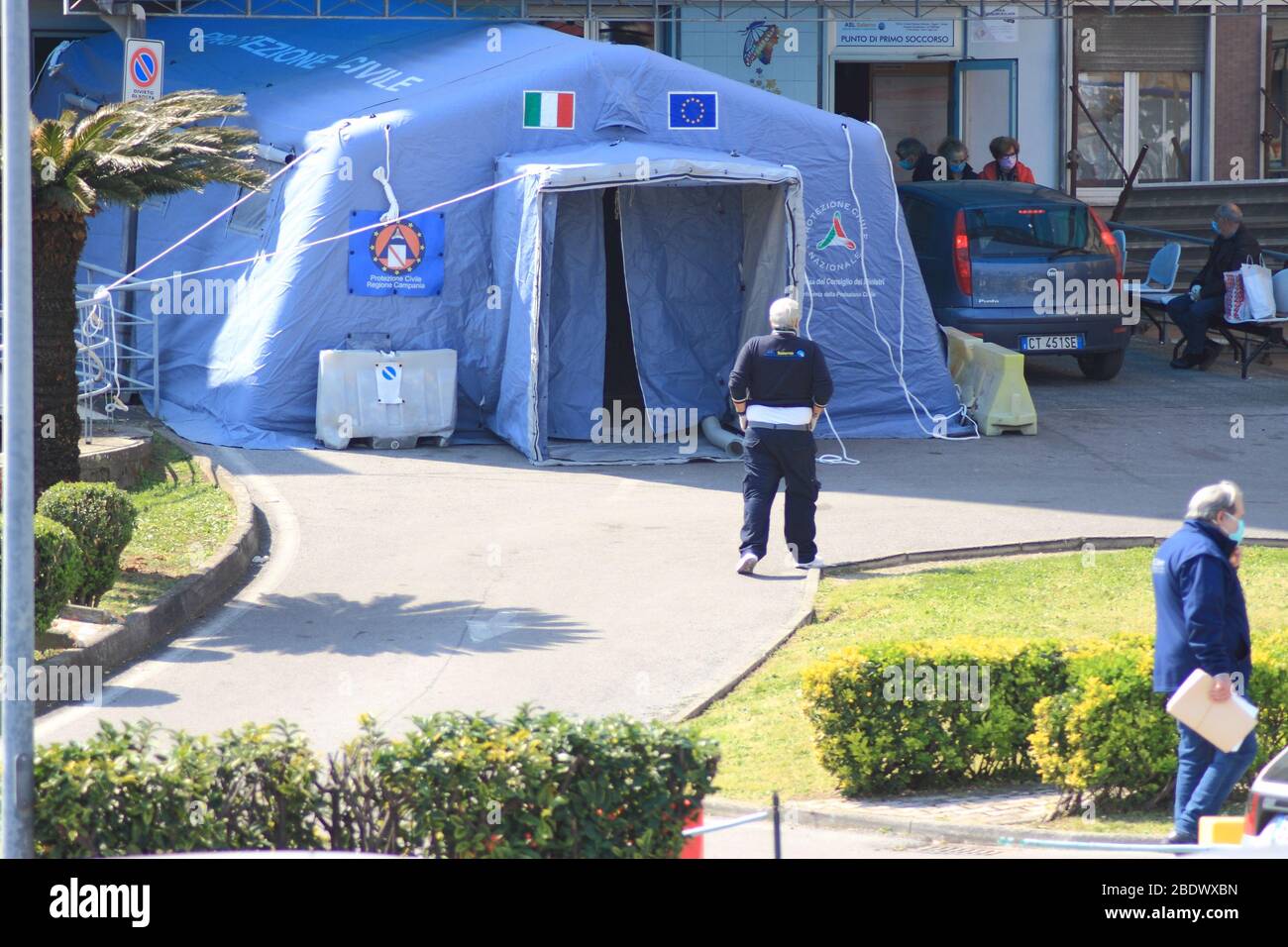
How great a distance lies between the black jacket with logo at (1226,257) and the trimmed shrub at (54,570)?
14.0 meters

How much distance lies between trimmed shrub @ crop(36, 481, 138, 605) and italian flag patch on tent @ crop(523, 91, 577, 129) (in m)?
6.75

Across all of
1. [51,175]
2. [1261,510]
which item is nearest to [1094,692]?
[1261,510]

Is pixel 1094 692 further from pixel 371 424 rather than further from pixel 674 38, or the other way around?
pixel 674 38

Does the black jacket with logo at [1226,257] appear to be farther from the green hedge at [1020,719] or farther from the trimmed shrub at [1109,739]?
the trimmed shrub at [1109,739]

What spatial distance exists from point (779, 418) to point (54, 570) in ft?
15.4

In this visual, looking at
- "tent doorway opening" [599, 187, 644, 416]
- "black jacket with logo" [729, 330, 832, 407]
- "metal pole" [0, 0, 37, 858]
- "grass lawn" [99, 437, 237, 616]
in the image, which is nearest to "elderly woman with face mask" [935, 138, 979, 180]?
"tent doorway opening" [599, 187, 644, 416]

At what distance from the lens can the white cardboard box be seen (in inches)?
254

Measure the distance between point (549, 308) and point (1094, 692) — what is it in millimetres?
8760

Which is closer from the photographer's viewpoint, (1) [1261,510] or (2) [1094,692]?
(2) [1094,692]

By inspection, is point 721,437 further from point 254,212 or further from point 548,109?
point 254,212

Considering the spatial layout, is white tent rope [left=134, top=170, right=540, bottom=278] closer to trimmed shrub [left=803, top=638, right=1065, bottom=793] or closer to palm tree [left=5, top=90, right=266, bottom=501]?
palm tree [left=5, top=90, right=266, bottom=501]

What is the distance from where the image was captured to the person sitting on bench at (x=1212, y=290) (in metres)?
18.9
